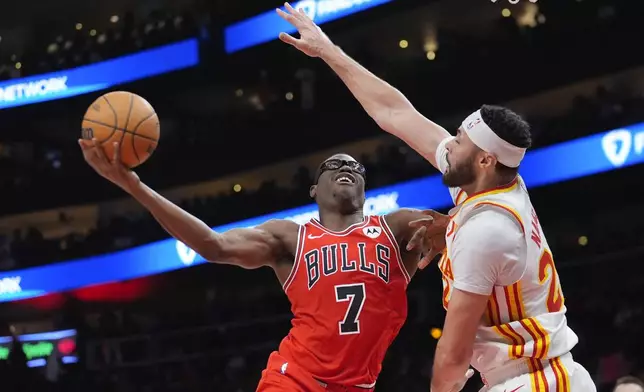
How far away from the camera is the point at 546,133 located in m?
14.0

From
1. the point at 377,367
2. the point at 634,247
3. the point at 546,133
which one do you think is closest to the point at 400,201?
the point at 546,133

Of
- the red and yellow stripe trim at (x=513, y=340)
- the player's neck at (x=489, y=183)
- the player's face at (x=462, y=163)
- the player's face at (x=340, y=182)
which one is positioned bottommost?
the red and yellow stripe trim at (x=513, y=340)

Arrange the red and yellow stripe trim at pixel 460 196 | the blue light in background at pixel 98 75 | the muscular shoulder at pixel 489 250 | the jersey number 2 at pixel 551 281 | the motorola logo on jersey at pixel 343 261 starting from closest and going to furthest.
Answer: the muscular shoulder at pixel 489 250
the jersey number 2 at pixel 551 281
the red and yellow stripe trim at pixel 460 196
the motorola logo on jersey at pixel 343 261
the blue light in background at pixel 98 75

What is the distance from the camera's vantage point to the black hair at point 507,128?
12.4ft

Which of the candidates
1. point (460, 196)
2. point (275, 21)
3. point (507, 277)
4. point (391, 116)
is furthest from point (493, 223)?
point (275, 21)

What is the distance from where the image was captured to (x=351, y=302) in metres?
4.90

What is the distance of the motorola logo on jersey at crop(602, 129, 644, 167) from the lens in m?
12.7

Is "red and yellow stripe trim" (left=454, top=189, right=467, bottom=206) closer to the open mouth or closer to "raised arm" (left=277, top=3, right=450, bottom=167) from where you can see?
"raised arm" (left=277, top=3, right=450, bottom=167)

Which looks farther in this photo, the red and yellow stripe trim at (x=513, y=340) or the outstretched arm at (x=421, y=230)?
the outstretched arm at (x=421, y=230)

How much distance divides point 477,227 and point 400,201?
11596 millimetres

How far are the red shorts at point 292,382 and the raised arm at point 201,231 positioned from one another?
61 cm

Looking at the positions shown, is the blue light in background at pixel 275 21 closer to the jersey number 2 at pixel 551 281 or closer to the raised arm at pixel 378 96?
the raised arm at pixel 378 96

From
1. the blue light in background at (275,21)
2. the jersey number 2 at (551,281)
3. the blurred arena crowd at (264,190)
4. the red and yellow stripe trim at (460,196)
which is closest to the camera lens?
the jersey number 2 at (551,281)

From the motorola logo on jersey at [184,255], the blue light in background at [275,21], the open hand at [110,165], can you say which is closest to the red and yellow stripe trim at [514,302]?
the open hand at [110,165]
